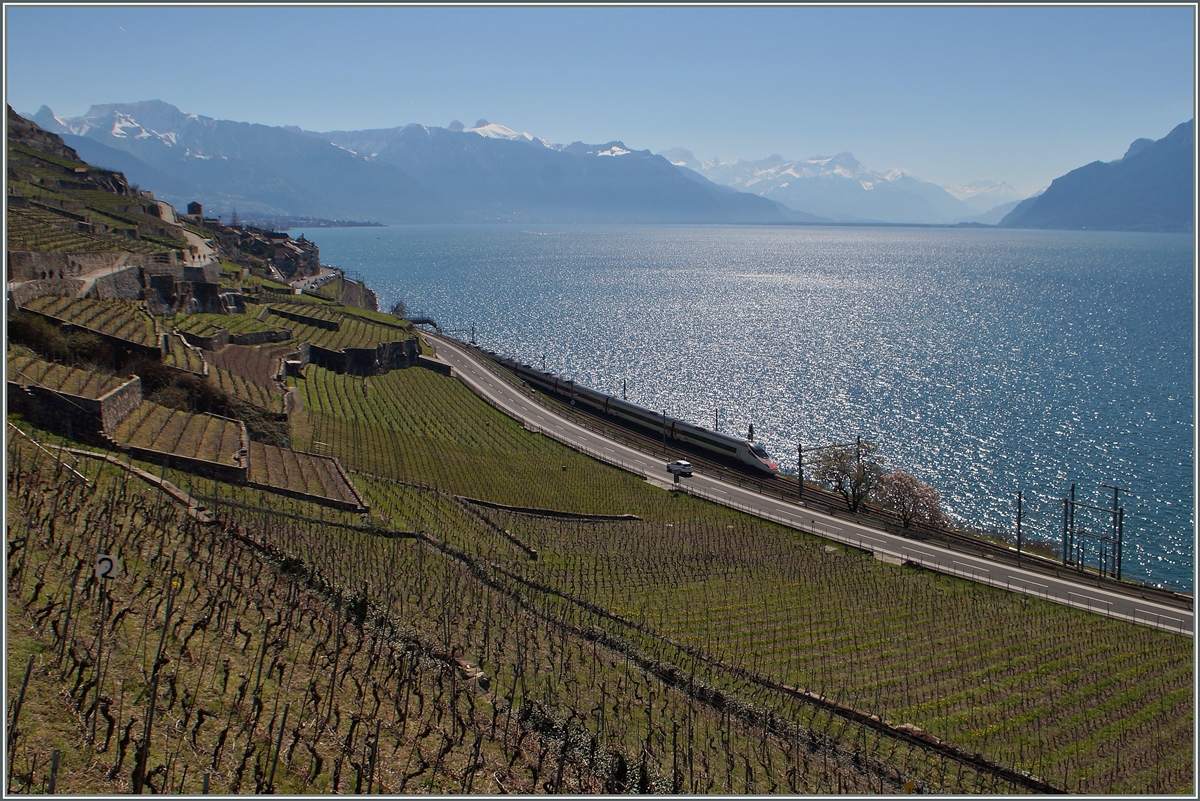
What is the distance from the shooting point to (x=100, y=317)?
142 ft

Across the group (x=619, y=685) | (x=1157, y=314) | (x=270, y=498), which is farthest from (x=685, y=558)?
(x=1157, y=314)

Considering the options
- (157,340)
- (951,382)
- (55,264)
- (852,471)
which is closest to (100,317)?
(157,340)

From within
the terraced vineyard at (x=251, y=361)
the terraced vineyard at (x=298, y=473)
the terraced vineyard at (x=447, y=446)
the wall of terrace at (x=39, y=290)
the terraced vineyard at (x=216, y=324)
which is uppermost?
the wall of terrace at (x=39, y=290)

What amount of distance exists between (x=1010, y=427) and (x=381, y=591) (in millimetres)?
86965

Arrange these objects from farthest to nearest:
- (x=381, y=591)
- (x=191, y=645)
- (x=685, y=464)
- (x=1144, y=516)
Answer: (x=1144, y=516), (x=685, y=464), (x=381, y=591), (x=191, y=645)

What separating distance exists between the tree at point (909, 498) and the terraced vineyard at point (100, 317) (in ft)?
176

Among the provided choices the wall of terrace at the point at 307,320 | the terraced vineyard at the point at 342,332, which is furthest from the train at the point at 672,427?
the wall of terrace at the point at 307,320

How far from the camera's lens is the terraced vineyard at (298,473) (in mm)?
32625

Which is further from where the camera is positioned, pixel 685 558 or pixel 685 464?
pixel 685 464

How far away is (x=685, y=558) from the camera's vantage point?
128 feet

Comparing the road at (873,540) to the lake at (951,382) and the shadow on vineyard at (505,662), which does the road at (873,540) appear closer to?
the shadow on vineyard at (505,662)

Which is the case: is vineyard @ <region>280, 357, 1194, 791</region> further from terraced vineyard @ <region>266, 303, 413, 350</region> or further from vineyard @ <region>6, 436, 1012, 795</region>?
terraced vineyard @ <region>266, 303, 413, 350</region>

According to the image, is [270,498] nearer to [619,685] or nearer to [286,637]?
[286,637]

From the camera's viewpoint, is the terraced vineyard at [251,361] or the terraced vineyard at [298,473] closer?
the terraced vineyard at [298,473]
